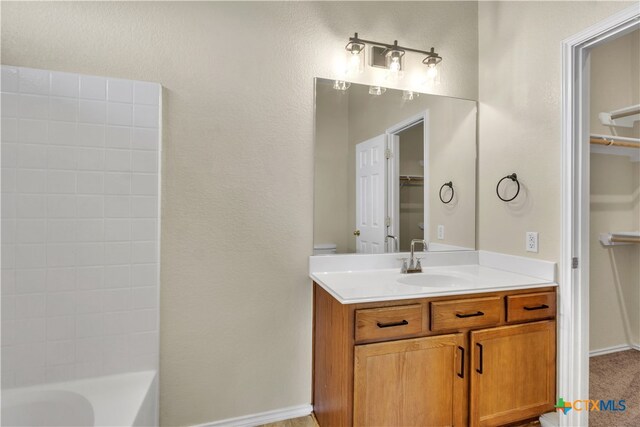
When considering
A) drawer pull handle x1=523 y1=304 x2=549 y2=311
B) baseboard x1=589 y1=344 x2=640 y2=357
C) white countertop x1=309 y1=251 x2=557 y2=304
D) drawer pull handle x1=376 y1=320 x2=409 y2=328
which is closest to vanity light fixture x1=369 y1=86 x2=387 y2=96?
white countertop x1=309 y1=251 x2=557 y2=304

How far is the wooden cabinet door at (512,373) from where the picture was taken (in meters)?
1.62

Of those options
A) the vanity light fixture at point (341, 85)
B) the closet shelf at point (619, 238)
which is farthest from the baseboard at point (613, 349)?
the vanity light fixture at point (341, 85)

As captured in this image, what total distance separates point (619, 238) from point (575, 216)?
47.2 inches

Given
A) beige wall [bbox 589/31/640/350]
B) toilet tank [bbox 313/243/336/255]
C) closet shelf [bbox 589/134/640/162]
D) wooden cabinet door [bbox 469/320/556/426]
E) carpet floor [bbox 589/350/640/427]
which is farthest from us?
beige wall [bbox 589/31/640/350]

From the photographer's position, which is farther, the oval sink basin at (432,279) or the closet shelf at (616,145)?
the closet shelf at (616,145)

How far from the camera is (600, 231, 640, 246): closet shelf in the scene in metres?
2.39

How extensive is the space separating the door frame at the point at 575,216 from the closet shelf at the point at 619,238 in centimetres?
110

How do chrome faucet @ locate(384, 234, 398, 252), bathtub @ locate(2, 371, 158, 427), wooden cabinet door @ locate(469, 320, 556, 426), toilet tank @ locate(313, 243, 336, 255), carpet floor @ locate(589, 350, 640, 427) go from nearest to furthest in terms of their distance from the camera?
1. bathtub @ locate(2, 371, 158, 427)
2. wooden cabinet door @ locate(469, 320, 556, 426)
3. carpet floor @ locate(589, 350, 640, 427)
4. toilet tank @ locate(313, 243, 336, 255)
5. chrome faucet @ locate(384, 234, 398, 252)

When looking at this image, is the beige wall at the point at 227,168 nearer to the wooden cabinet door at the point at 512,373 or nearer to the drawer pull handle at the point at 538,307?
the wooden cabinet door at the point at 512,373

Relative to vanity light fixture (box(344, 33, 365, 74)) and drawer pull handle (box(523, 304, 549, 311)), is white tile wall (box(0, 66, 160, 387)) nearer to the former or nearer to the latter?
vanity light fixture (box(344, 33, 365, 74))

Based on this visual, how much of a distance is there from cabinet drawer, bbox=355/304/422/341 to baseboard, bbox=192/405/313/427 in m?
0.80

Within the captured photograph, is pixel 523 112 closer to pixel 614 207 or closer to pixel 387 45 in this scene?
pixel 387 45

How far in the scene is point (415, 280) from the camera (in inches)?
76.3

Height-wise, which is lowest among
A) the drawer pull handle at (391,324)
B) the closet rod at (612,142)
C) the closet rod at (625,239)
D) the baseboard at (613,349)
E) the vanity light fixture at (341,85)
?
the baseboard at (613,349)
